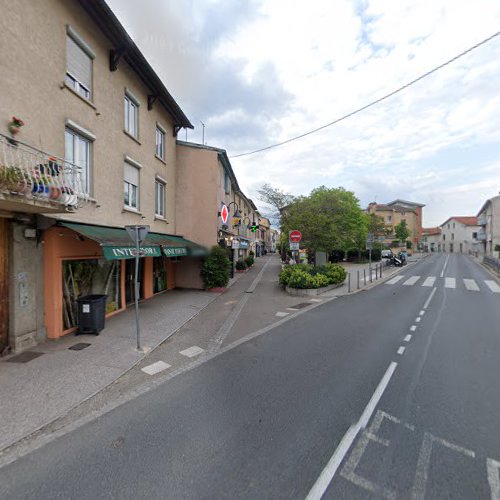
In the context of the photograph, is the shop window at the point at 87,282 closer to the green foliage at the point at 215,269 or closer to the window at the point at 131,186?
the window at the point at 131,186

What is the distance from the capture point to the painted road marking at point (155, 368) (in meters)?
5.04

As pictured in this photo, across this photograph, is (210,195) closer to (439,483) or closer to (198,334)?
(198,334)

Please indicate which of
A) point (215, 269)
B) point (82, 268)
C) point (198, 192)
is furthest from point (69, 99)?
point (215, 269)

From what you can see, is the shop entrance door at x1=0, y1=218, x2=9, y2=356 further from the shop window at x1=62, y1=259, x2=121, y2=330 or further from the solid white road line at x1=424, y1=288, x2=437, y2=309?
the solid white road line at x1=424, y1=288, x2=437, y2=309

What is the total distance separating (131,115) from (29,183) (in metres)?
6.82

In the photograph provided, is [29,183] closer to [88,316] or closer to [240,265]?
[88,316]

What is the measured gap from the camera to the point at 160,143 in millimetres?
12398

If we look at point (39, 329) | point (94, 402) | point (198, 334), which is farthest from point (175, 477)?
point (39, 329)

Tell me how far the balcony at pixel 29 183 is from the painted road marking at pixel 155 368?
12.0 ft

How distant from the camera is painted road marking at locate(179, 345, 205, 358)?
231 inches

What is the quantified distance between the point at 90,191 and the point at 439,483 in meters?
9.23

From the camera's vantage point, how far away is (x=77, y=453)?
2928mm

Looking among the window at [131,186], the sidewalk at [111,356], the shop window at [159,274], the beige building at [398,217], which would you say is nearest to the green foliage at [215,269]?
the shop window at [159,274]

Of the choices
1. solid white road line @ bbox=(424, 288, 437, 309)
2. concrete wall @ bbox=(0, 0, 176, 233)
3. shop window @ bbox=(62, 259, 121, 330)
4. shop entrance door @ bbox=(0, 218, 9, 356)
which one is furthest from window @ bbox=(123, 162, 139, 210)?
solid white road line @ bbox=(424, 288, 437, 309)
